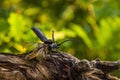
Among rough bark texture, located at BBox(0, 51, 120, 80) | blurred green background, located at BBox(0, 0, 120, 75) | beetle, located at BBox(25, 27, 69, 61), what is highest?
blurred green background, located at BBox(0, 0, 120, 75)

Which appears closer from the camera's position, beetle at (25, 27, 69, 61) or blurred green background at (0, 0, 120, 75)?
beetle at (25, 27, 69, 61)

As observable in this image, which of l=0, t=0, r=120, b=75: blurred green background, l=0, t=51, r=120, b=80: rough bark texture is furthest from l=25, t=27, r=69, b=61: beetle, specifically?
l=0, t=0, r=120, b=75: blurred green background

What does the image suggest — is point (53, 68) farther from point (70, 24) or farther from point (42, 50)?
point (70, 24)

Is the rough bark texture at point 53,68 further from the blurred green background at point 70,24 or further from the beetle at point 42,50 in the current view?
the blurred green background at point 70,24

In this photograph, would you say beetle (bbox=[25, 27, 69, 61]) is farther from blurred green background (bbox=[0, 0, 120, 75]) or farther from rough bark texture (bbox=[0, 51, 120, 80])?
blurred green background (bbox=[0, 0, 120, 75])

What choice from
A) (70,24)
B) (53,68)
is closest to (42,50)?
(53,68)
